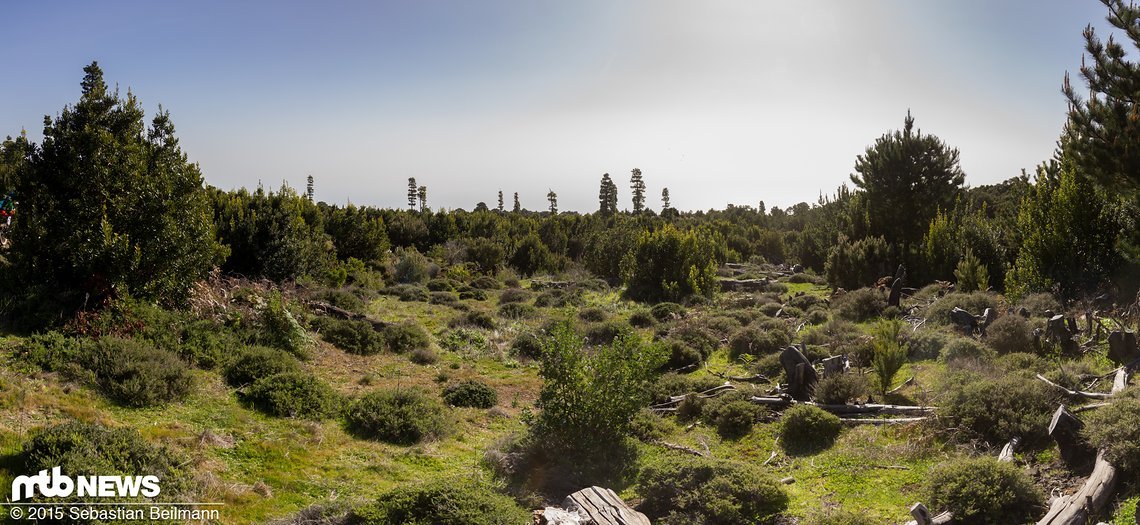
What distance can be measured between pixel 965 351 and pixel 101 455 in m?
12.8

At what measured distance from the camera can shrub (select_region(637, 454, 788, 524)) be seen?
627 centimetres

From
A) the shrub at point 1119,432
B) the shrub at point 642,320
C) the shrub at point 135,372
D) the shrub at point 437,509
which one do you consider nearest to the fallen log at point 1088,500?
the shrub at point 1119,432

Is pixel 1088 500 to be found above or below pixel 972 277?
below

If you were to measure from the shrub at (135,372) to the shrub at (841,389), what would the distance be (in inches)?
391

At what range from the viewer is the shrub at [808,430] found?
850 cm

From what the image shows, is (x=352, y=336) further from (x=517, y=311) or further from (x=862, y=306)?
(x=862, y=306)

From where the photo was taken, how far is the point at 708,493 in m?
6.50

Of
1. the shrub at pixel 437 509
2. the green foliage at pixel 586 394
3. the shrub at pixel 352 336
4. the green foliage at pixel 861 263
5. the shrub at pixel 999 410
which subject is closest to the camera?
the shrub at pixel 437 509

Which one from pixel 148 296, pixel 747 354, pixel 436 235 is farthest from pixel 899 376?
pixel 436 235

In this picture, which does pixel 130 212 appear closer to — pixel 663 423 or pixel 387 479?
pixel 387 479

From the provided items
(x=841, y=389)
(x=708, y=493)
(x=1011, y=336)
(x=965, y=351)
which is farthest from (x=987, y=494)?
(x=1011, y=336)

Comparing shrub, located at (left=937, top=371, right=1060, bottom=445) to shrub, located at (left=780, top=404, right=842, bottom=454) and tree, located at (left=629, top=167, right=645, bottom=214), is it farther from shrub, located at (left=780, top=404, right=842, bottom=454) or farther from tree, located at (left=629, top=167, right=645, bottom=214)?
tree, located at (left=629, top=167, right=645, bottom=214)

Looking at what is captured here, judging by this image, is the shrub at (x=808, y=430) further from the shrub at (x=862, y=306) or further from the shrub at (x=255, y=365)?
the shrub at (x=862, y=306)

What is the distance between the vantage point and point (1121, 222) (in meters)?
13.7
